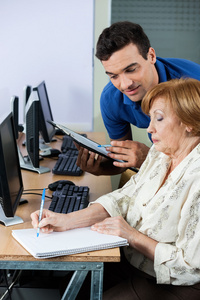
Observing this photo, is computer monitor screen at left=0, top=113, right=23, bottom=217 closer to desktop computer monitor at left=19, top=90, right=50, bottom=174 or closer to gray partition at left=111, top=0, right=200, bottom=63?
desktop computer monitor at left=19, top=90, right=50, bottom=174

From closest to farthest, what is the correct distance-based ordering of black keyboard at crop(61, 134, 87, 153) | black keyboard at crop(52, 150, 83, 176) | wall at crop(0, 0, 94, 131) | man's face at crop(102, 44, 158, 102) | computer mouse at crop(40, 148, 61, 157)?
man's face at crop(102, 44, 158, 102), black keyboard at crop(52, 150, 83, 176), computer mouse at crop(40, 148, 61, 157), black keyboard at crop(61, 134, 87, 153), wall at crop(0, 0, 94, 131)

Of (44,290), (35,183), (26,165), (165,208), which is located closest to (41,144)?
(26,165)

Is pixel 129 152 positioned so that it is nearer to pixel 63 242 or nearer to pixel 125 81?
pixel 125 81

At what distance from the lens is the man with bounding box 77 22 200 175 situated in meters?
2.06

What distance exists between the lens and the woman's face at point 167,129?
163 cm

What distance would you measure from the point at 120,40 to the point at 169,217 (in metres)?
0.91

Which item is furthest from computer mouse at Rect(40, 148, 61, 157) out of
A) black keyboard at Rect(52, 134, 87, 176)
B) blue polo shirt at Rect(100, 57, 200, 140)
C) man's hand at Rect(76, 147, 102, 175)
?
man's hand at Rect(76, 147, 102, 175)

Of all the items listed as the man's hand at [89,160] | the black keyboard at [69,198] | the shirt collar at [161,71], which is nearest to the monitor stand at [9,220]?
the black keyboard at [69,198]

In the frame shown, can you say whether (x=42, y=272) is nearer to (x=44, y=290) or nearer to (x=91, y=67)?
(x=44, y=290)

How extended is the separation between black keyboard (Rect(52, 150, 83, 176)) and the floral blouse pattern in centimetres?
72

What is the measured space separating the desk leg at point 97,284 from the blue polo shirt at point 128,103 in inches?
39.8

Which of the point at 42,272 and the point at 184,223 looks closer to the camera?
the point at 184,223

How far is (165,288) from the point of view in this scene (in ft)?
5.28

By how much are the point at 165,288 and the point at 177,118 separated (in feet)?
2.06
